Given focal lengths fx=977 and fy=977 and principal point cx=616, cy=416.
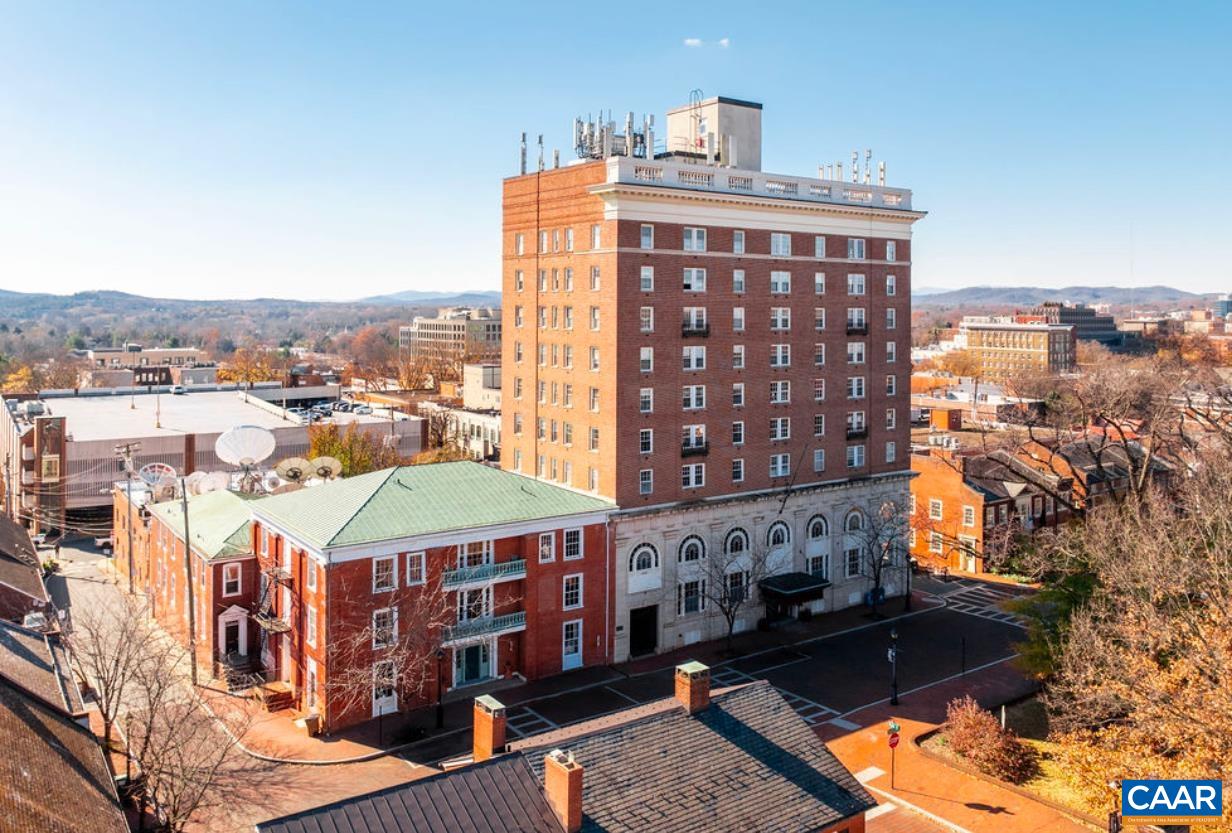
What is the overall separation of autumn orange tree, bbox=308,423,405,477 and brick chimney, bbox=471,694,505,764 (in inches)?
2490

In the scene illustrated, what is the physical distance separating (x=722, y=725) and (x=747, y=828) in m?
4.03

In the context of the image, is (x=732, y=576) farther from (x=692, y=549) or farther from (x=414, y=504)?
(x=414, y=504)

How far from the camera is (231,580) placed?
54.8m

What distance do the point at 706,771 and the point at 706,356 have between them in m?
34.7

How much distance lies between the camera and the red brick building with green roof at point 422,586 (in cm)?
4644

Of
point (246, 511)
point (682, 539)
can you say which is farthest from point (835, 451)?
point (246, 511)

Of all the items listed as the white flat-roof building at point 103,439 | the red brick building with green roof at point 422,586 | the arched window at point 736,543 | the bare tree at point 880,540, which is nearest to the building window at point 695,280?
the red brick building with green roof at point 422,586

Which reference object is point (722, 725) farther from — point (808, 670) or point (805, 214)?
point (805, 214)

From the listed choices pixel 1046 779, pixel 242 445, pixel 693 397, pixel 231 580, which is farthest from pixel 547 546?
pixel 242 445

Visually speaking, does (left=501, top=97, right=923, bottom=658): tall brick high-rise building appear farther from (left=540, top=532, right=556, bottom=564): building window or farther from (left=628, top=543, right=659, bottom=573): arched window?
(left=540, top=532, right=556, bottom=564): building window

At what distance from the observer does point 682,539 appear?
196ft

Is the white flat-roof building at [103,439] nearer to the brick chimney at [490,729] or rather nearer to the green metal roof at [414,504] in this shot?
the green metal roof at [414,504]

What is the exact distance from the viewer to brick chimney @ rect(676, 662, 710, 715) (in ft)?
102

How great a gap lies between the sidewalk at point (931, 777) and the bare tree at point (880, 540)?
1583 cm
